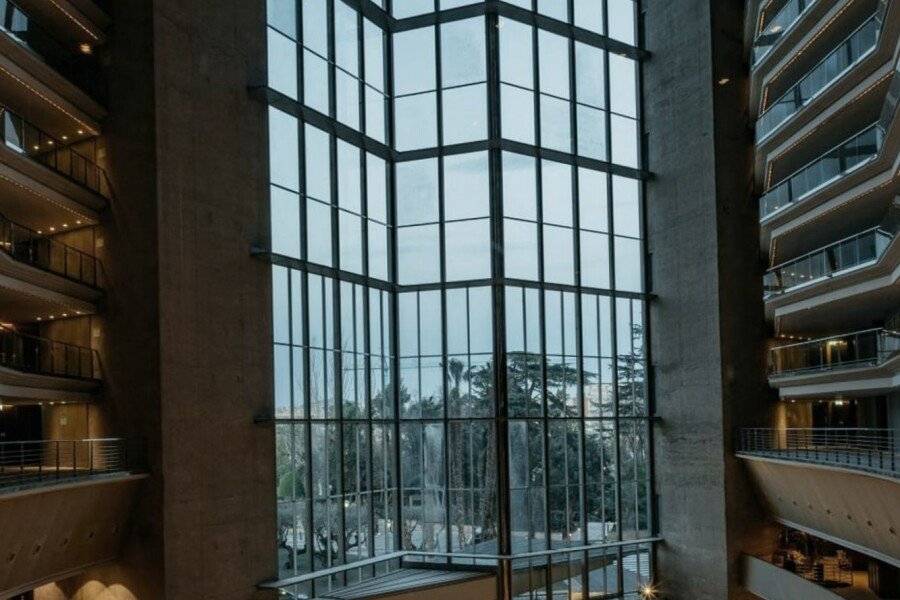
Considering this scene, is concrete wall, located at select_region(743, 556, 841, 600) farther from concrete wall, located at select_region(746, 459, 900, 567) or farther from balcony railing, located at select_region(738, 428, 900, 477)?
balcony railing, located at select_region(738, 428, 900, 477)

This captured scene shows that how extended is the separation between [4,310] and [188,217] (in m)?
5.61

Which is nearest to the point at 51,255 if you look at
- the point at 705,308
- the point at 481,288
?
the point at 481,288

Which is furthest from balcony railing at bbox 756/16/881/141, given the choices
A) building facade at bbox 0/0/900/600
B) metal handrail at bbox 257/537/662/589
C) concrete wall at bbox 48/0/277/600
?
concrete wall at bbox 48/0/277/600

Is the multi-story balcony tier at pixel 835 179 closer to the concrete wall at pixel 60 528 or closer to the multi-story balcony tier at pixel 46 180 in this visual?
the multi-story balcony tier at pixel 46 180

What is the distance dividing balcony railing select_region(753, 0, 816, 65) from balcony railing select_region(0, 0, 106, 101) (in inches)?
802

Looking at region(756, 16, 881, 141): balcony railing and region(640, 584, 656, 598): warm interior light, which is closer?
region(756, 16, 881, 141): balcony railing

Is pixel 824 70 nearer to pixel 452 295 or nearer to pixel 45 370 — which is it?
pixel 452 295

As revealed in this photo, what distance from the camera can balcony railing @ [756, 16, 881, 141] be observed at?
26.0 metres

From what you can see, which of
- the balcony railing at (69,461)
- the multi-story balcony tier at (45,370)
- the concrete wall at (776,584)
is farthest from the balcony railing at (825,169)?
the multi-story balcony tier at (45,370)

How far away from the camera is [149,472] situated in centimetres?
2344

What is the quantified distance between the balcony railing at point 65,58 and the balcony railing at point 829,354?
2201cm

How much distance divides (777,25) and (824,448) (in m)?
13.8

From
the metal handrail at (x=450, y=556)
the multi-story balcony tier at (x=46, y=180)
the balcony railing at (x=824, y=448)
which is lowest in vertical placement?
the metal handrail at (x=450, y=556)

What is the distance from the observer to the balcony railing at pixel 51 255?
24.3 meters
